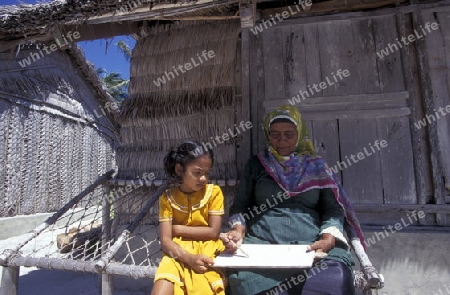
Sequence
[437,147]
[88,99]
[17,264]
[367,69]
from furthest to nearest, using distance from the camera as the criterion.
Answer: [88,99] < [367,69] < [437,147] < [17,264]

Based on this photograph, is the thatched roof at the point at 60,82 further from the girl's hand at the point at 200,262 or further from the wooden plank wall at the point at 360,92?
the girl's hand at the point at 200,262

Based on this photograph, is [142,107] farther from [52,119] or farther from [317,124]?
[52,119]

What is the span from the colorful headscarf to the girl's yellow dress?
1.44 feet

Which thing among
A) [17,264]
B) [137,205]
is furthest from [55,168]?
[17,264]

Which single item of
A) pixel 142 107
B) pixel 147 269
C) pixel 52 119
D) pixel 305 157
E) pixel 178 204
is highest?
pixel 52 119

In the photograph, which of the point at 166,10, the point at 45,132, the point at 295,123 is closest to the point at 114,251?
the point at 295,123

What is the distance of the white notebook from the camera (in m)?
1.62

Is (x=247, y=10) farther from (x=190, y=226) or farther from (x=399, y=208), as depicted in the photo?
(x=399, y=208)

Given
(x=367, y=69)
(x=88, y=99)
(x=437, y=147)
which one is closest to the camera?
(x=437, y=147)

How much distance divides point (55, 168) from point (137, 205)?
4693 mm

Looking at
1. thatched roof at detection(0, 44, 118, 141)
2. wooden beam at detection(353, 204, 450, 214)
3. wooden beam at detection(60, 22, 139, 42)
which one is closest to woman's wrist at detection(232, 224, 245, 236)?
wooden beam at detection(353, 204, 450, 214)

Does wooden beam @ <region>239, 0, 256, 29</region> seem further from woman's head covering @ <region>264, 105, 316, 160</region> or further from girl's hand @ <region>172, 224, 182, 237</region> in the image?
girl's hand @ <region>172, 224, 182, 237</region>

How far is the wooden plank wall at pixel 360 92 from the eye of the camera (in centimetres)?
275

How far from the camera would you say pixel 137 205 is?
328 cm
